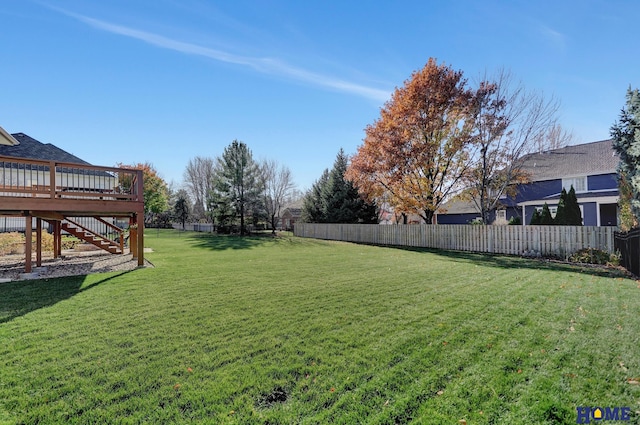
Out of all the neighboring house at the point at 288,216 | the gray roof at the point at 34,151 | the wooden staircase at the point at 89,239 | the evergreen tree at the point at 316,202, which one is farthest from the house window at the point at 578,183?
the neighboring house at the point at 288,216

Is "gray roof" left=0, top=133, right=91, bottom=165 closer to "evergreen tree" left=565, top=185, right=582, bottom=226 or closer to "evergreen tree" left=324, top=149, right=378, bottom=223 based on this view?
"evergreen tree" left=324, top=149, right=378, bottom=223


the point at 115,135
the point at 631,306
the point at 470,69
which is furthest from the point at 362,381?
the point at 115,135

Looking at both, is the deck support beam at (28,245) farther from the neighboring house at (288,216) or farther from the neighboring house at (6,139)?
the neighboring house at (288,216)

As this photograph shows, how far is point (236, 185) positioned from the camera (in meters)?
27.5

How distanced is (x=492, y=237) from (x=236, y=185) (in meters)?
20.8

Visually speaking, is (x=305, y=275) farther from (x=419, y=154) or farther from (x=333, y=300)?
(x=419, y=154)

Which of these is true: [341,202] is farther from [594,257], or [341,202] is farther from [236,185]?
[594,257]

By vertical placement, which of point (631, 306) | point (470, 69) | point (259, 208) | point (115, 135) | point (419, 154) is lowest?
point (631, 306)

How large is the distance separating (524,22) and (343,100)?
7.82m

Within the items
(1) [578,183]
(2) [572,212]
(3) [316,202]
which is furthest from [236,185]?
(1) [578,183]

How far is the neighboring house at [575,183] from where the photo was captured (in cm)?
2012

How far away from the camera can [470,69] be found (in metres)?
16.3

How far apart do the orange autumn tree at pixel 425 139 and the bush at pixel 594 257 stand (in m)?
7.72

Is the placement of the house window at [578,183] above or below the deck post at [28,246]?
above
